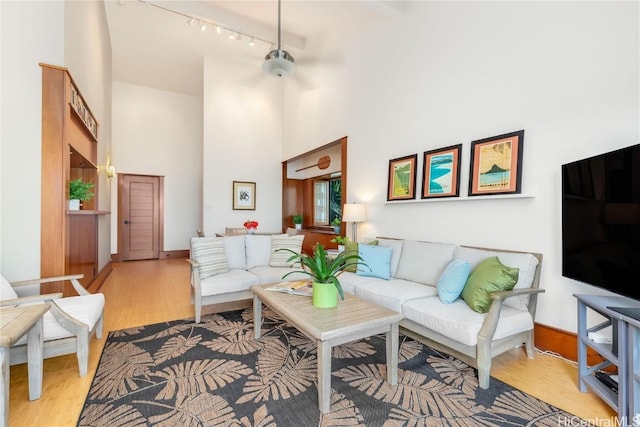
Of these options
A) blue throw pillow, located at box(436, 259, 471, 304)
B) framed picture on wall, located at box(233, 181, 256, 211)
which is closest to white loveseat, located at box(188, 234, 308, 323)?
blue throw pillow, located at box(436, 259, 471, 304)

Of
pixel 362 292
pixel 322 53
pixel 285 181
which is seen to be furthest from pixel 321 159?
pixel 362 292

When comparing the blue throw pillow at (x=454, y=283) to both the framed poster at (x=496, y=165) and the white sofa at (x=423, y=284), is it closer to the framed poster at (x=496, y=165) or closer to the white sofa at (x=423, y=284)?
the white sofa at (x=423, y=284)

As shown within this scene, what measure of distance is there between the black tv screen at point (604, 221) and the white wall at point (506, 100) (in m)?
0.33

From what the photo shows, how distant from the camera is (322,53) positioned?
5.43m

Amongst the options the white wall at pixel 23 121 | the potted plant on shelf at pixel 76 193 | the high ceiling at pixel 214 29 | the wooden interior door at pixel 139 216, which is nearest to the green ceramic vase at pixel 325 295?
the white wall at pixel 23 121

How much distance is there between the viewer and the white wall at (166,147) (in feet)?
22.9

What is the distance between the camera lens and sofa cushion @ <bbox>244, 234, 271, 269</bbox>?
3768 millimetres

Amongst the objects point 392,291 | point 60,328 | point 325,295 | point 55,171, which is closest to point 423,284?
point 392,291

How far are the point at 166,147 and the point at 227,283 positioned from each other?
577cm

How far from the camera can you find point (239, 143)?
21.0ft

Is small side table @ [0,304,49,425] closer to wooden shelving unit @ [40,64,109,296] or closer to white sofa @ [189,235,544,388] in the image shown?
wooden shelving unit @ [40,64,109,296]

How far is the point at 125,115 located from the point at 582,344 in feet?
28.7

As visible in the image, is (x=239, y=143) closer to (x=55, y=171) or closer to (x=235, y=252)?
(x=235, y=252)

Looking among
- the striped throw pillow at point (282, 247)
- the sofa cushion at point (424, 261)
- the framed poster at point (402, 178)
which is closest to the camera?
the sofa cushion at point (424, 261)
